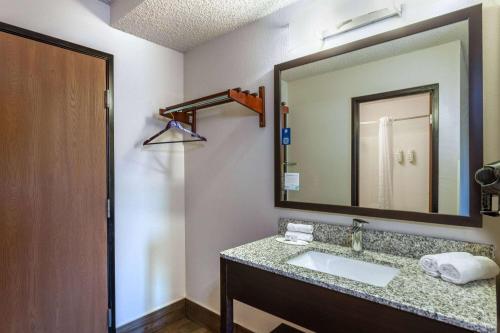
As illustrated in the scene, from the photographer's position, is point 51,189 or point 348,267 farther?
point 51,189

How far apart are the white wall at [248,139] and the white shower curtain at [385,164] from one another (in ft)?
0.37

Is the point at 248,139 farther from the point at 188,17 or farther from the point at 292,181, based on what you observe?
the point at 188,17

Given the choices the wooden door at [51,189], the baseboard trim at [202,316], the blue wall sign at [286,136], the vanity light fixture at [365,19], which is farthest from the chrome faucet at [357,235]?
the wooden door at [51,189]

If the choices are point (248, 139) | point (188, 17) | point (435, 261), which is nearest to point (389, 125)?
point (435, 261)

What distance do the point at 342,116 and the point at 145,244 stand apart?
1667 mm

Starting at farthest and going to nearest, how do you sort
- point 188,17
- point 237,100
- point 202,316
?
point 202,316, point 188,17, point 237,100

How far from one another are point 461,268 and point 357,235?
1.52ft

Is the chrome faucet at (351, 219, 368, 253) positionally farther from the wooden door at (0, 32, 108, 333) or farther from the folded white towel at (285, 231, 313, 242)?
the wooden door at (0, 32, 108, 333)

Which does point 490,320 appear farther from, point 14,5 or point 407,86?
point 14,5

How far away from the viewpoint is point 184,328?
88.1 inches

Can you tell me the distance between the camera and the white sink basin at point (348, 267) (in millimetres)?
1276

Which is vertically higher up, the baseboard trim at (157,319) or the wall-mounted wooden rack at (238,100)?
the wall-mounted wooden rack at (238,100)

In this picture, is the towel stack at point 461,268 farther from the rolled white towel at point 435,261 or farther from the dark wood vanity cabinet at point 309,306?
the dark wood vanity cabinet at point 309,306

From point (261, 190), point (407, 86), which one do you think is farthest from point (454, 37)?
point (261, 190)
